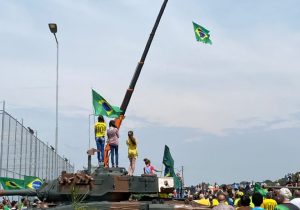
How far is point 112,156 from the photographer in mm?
17094

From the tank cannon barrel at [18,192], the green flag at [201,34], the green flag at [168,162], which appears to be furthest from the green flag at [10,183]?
the green flag at [201,34]

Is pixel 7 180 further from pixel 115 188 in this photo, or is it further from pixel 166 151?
pixel 115 188

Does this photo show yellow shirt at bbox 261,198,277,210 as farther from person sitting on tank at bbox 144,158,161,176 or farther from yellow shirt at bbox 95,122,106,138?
yellow shirt at bbox 95,122,106,138

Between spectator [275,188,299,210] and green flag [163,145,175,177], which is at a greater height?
green flag [163,145,175,177]

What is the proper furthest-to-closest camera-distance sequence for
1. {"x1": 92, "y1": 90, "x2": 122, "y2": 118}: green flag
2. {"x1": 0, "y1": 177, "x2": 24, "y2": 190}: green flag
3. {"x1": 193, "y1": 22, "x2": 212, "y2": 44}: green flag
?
{"x1": 193, "y1": 22, "x2": 212, "y2": 44}: green flag
{"x1": 0, "y1": 177, "x2": 24, "y2": 190}: green flag
{"x1": 92, "y1": 90, "x2": 122, "y2": 118}: green flag

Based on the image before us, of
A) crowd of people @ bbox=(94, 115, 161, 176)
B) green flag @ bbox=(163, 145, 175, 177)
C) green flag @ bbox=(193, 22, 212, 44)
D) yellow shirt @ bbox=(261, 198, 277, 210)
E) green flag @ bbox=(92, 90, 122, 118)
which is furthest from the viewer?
green flag @ bbox=(193, 22, 212, 44)

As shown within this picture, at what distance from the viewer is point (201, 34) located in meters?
27.3

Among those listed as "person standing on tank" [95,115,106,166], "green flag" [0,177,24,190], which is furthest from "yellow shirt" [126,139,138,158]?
"green flag" [0,177,24,190]

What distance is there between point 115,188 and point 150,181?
149cm

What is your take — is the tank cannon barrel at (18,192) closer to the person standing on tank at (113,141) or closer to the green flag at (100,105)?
the person standing on tank at (113,141)

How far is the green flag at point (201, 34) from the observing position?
27.1 m

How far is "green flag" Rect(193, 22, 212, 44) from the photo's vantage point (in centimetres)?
2714

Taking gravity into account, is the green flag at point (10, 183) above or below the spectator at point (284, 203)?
above

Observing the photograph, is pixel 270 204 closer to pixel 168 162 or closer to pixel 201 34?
pixel 168 162
